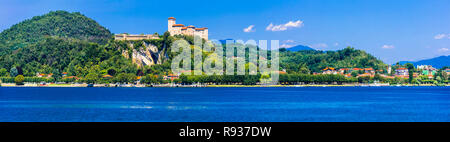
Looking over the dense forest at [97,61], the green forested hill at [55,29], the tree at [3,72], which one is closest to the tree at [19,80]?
the dense forest at [97,61]

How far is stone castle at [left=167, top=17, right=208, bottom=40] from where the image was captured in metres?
113

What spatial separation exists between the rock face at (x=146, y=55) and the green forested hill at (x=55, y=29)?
171ft

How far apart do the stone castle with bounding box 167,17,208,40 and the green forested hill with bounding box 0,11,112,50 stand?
5087 centimetres

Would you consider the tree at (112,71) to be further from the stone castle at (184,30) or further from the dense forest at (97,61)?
the stone castle at (184,30)

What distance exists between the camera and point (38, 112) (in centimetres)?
3619

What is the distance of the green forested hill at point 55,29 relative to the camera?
156 m

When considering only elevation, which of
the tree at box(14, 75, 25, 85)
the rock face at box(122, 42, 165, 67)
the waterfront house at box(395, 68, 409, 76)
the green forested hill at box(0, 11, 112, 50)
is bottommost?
the tree at box(14, 75, 25, 85)

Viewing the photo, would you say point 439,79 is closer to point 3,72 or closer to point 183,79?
point 183,79

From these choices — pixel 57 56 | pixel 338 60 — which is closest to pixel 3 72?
pixel 57 56

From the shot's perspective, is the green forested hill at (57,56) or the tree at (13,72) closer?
the green forested hill at (57,56)

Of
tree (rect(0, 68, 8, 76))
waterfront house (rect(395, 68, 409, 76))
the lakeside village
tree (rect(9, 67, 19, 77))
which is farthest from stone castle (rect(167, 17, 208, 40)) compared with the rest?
waterfront house (rect(395, 68, 409, 76))

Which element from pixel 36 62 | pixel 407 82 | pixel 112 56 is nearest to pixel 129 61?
pixel 112 56

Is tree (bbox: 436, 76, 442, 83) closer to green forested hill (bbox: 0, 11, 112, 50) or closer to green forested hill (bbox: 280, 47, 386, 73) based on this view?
green forested hill (bbox: 280, 47, 386, 73)
